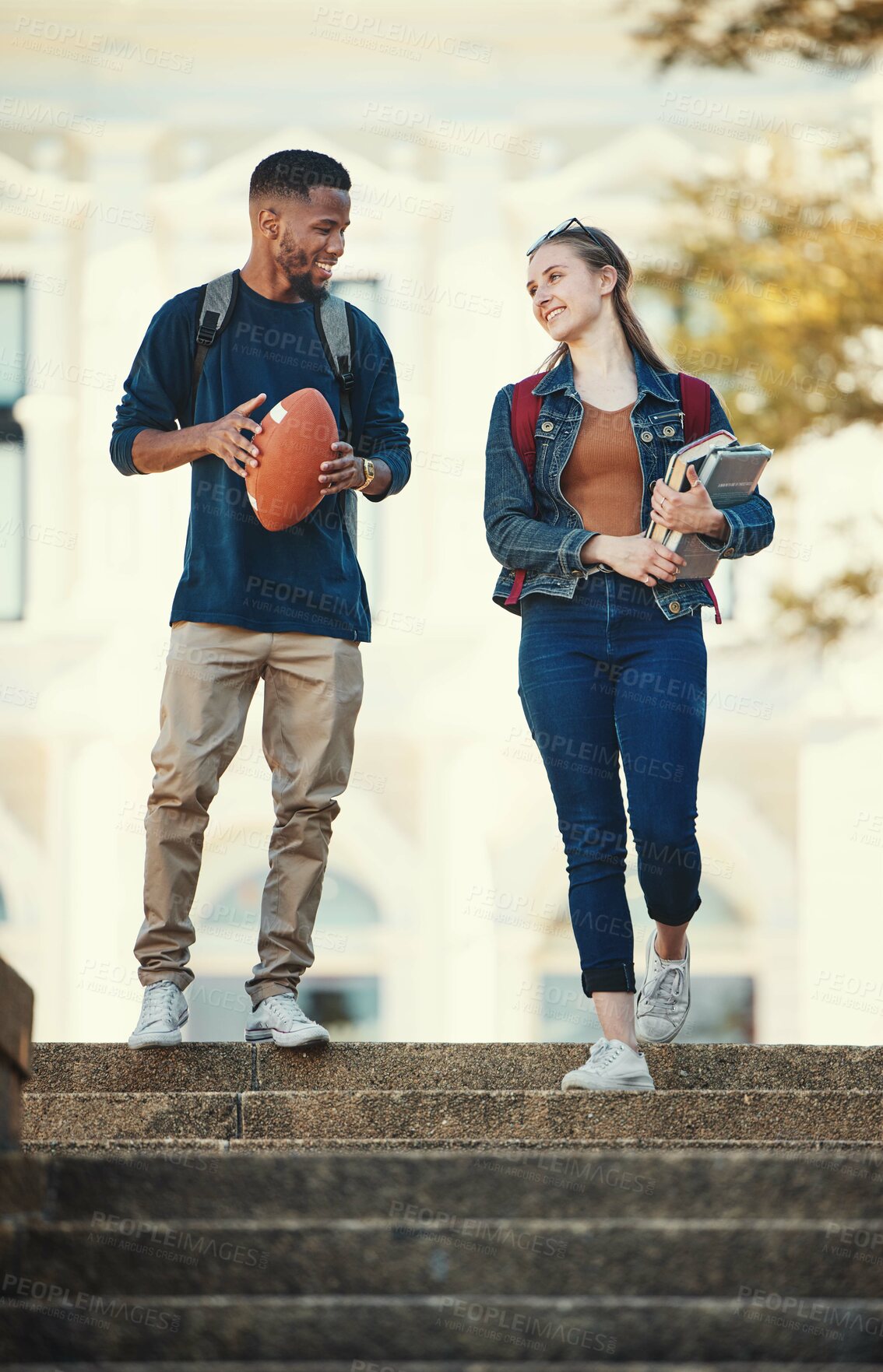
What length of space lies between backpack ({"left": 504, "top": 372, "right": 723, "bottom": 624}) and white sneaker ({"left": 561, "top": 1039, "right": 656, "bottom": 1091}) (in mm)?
988

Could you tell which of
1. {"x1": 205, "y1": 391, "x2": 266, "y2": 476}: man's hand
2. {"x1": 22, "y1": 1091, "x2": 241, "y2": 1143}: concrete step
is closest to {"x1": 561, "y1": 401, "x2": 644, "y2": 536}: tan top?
{"x1": 205, "y1": 391, "x2": 266, "y2": 476}: man's hand

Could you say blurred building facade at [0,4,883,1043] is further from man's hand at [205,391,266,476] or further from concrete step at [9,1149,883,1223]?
concrete step at [9,1149,883,1223]

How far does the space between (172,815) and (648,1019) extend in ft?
3.79

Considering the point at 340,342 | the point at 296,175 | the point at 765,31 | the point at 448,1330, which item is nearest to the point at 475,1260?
the point at 448,1330

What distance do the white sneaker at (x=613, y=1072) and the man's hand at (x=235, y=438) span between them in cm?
148

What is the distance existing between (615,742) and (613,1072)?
2.32ft

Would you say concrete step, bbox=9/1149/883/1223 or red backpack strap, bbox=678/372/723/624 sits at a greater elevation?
red backpack strap, bbox=678/372/723/624

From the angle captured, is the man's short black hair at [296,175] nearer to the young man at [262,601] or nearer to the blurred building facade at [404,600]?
the young man at [262,601]

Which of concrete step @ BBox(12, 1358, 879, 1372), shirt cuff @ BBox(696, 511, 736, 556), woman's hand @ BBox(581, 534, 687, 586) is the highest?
shirt cuff @ BBox(696, 511, 736, 556)

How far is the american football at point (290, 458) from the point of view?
172 inches

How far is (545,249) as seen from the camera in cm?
440

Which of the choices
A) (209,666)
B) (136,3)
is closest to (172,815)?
(209,666)

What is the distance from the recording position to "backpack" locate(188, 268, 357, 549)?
183 inches

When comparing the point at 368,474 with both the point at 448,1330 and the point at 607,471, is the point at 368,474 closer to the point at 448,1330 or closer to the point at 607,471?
the point at 607,471
